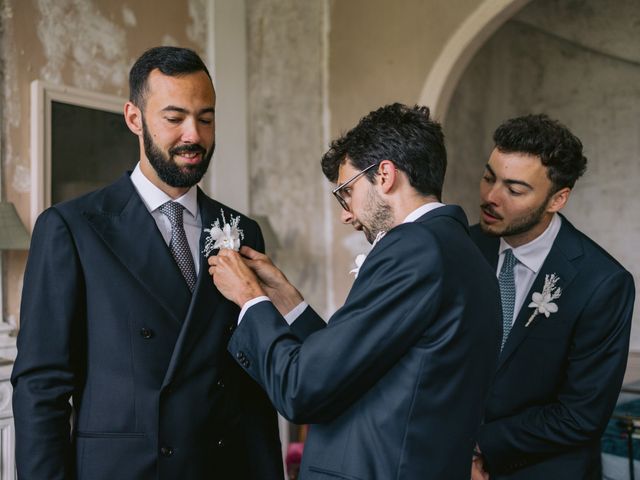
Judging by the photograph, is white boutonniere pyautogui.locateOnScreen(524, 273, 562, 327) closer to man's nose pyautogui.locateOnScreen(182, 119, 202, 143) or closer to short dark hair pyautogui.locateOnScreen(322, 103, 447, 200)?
short dark hair pyautogui.locateOnScreen(322, 103, 447, 200)

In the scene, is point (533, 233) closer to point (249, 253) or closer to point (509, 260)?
point (509, 260)

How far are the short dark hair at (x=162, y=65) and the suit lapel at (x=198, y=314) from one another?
0.44 m

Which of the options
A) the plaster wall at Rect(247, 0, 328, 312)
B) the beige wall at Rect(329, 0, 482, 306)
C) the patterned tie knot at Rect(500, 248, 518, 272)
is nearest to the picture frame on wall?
the plaster wall at Rect(247, 0, 328, 312)

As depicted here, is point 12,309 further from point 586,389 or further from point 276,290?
point 586,389

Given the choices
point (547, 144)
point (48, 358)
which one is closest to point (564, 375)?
point (547, 144)

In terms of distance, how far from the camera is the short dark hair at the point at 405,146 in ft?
Answer: 5.28

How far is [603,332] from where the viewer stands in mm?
1974

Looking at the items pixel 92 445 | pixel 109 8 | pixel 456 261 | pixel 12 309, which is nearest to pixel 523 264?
pixel 456 261

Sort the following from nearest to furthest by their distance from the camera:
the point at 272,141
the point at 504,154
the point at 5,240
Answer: the point at 504,154, the point at 5,240, the point at 272,141

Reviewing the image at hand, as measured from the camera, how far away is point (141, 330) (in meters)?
1.67

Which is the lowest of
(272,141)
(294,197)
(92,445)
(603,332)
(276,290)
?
(92,445)

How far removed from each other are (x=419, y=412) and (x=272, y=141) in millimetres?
3847

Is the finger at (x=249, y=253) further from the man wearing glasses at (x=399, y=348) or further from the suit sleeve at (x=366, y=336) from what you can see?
the suit sleeve at (x=366, y=336)

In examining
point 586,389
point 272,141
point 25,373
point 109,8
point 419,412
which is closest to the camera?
point 419,412
